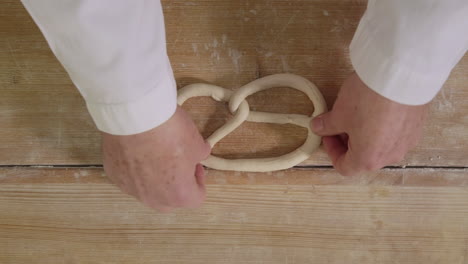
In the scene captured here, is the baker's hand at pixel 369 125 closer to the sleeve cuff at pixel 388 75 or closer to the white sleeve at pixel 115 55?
the sleeve cuff at pixel 388 75

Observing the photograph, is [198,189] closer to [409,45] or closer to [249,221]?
[249,221]

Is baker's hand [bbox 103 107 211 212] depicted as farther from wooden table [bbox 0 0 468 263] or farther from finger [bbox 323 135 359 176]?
finger [bbox 323 135 359 176]

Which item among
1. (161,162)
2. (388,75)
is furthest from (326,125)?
(161,162)

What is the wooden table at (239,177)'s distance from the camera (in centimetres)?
78

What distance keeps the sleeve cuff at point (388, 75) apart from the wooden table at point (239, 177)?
7.6 inches

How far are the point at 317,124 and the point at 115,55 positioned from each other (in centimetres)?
35

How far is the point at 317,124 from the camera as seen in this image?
723mm

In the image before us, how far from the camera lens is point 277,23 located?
789 millimetres

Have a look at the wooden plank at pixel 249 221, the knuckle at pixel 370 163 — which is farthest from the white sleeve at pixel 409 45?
the wooden plank at pixel 249 221

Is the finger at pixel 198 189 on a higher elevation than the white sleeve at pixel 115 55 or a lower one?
lower

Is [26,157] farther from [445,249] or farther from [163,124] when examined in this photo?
[445,249]

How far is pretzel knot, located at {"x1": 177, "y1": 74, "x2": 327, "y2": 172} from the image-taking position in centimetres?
75

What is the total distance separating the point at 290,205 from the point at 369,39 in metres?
0.34

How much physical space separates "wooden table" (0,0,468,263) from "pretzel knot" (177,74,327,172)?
0.02 m
